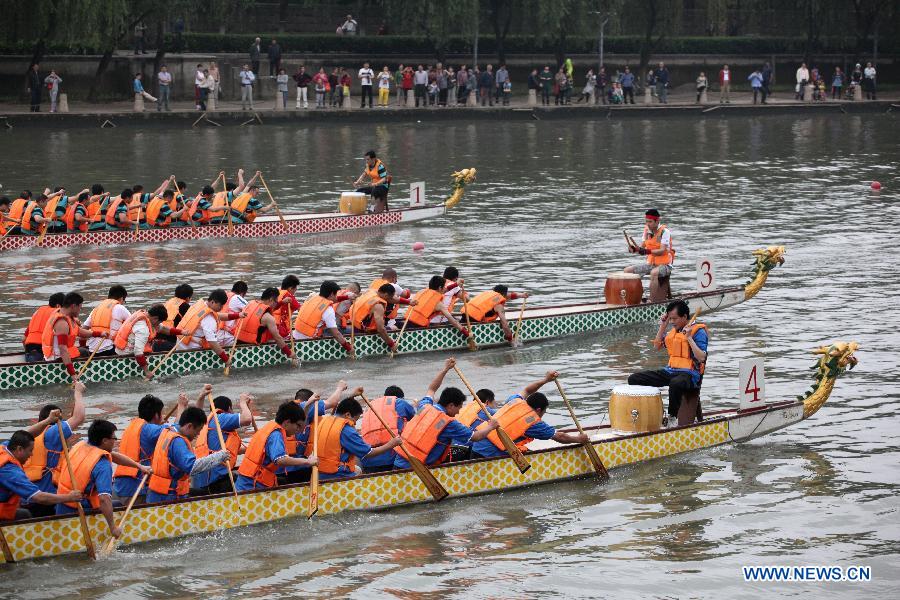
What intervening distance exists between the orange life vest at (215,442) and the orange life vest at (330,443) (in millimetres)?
711

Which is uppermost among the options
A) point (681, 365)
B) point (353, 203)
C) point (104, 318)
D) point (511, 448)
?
point (353, 203)

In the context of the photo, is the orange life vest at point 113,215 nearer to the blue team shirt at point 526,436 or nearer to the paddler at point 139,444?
the blue team shirt at point 526,436

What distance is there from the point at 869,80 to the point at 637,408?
47.6 meters

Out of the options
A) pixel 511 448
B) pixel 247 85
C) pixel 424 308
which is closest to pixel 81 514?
pixel 511 448

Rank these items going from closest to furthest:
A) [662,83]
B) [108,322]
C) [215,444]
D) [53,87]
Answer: [215,444] < [108,322] < [53,87] < [662,83]

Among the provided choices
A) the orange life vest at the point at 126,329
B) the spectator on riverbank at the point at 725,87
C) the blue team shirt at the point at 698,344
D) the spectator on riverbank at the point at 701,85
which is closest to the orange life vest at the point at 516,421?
Result: the blue team shirt at the point at 698,344

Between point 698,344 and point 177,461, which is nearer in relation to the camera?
point 177,461

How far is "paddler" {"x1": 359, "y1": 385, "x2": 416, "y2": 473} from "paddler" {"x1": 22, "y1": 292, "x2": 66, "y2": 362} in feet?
17.4

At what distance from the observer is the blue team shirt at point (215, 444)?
13266 millimetres

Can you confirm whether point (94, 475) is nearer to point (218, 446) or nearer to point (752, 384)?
point (218, 446)

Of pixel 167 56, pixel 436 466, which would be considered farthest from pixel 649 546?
pixel 167 56

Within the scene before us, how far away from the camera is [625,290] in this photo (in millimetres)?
21438

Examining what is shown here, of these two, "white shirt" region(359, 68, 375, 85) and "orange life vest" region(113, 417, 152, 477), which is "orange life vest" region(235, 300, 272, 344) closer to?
"orange life vest" region(113, 417, 152, 477)

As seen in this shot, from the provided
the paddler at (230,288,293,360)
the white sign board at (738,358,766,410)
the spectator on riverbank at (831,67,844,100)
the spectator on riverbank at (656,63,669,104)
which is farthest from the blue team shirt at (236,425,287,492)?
the spectator on riverbank at (831,67,844,100)
